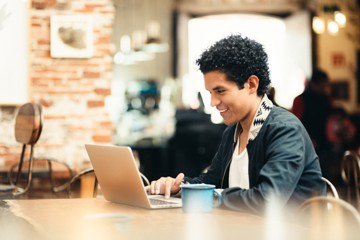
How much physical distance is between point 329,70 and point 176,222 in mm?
10049

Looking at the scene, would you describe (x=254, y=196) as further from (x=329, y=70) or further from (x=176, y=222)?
(x=329, y=70)

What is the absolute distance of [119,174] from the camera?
2625 millimetres

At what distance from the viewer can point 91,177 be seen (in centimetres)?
542

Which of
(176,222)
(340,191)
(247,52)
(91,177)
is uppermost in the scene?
(247,52)

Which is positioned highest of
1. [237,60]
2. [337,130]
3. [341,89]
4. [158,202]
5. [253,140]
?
[237,60]

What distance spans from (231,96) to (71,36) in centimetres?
298

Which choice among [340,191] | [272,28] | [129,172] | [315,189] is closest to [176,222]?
[129,172]

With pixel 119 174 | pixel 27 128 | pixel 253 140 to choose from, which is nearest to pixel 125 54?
pixel 27 128

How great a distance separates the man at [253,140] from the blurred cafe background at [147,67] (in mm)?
284

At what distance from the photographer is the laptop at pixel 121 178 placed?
2518 millimetres

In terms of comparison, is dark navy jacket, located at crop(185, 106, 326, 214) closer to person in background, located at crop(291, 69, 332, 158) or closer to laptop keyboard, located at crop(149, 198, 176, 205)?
laptop keyboard, located at crop(149, 198, 176, 205)

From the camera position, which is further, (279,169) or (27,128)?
(27,128)

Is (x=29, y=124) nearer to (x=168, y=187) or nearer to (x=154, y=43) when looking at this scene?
(x=168, y=187)

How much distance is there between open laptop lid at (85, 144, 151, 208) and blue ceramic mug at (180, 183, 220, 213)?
15 cm
